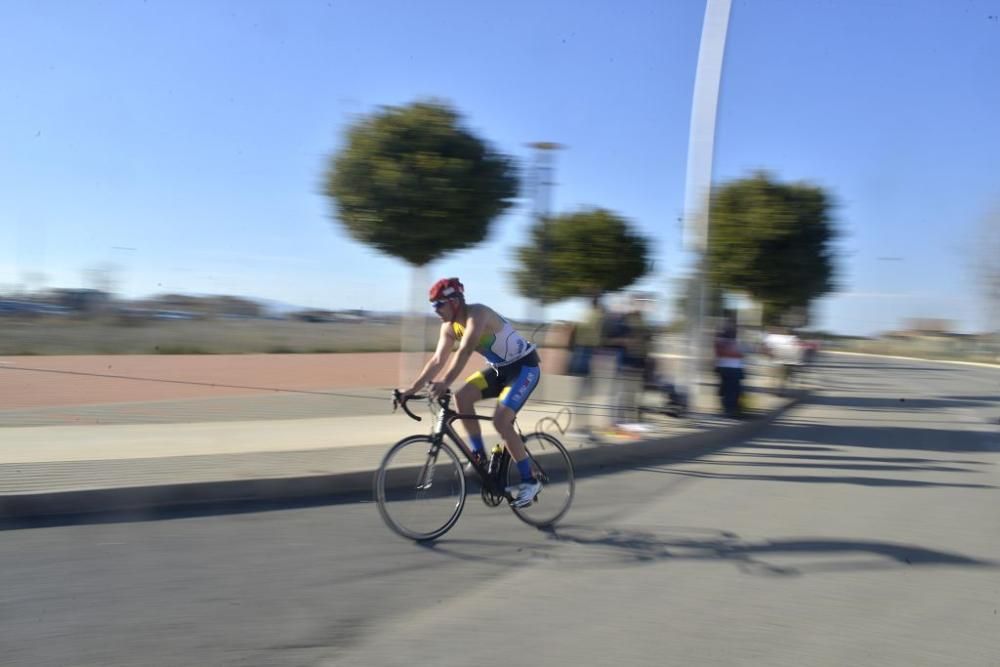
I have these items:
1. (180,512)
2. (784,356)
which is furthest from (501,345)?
(784,356)

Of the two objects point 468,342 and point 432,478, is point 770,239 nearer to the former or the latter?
point 468,342

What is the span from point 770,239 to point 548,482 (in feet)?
36.2

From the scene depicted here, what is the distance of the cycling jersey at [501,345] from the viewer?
535cm

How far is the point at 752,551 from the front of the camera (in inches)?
209

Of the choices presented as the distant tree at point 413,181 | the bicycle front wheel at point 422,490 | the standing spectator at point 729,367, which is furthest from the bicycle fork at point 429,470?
the standing spectator at point 729,367

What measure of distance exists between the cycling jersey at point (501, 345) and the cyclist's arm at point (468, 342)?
0.10 m

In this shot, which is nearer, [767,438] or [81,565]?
[81,565]

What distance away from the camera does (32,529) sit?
5.27 metres

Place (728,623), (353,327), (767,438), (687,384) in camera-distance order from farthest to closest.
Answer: (353,327) < (687,384) < (767,438) < (728,623)

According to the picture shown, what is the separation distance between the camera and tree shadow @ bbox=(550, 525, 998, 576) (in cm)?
502

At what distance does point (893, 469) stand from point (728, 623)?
18.5ft

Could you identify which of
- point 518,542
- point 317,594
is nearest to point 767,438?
point 518,542

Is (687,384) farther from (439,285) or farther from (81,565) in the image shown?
(81,565)

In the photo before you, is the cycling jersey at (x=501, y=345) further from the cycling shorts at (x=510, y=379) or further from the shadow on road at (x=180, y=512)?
the shadow on road at (x=180, y=512)
